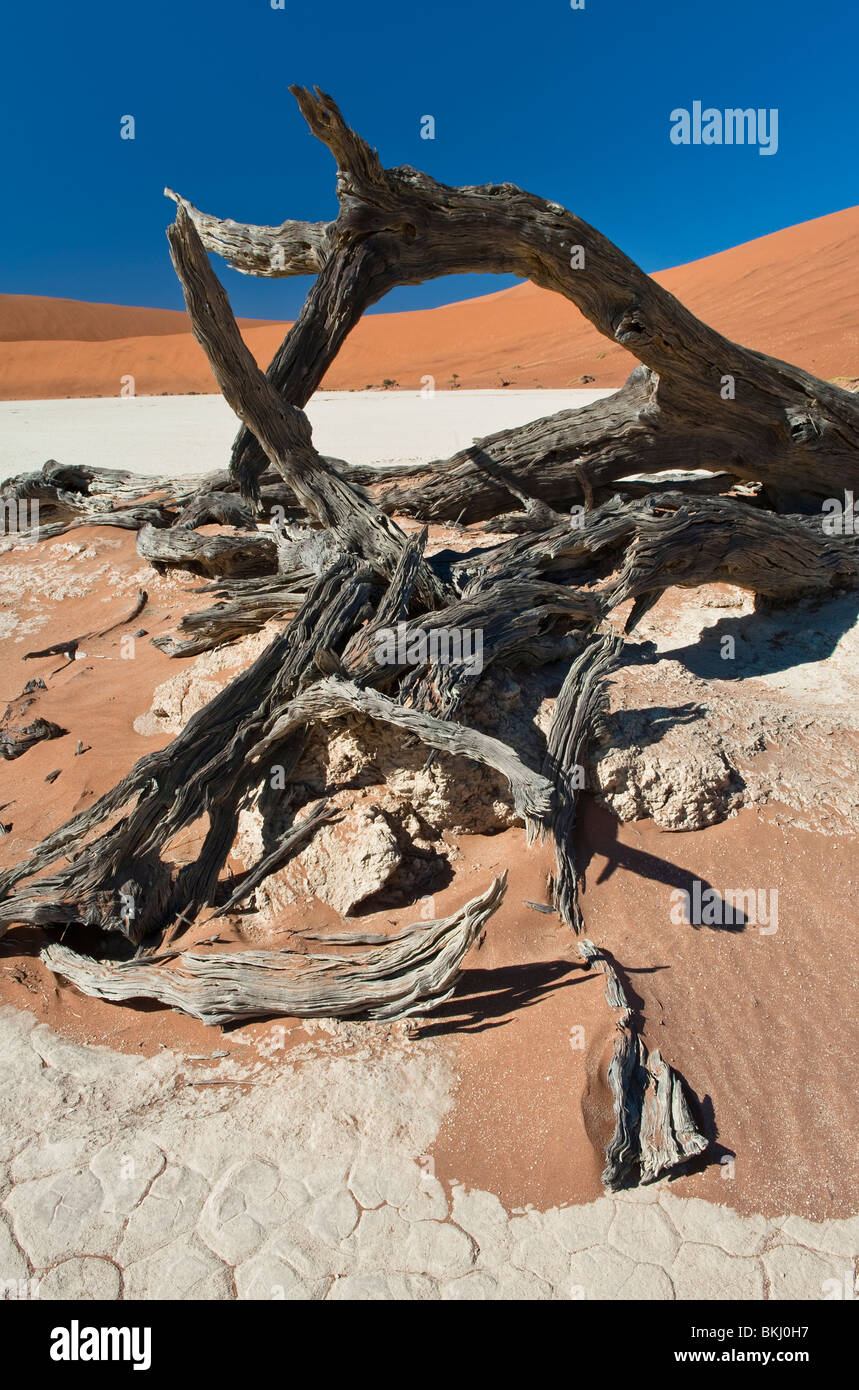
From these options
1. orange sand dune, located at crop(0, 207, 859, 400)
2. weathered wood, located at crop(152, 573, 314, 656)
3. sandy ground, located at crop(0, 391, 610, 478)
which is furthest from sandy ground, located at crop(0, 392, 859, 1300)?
orange sand dune, located at crop(0, 207, 859, 400)

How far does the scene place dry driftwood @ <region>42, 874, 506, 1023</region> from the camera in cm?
301

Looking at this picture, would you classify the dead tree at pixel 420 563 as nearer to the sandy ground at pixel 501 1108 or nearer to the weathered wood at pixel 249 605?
the weathered wood at pixel 249 605

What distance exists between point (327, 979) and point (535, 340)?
34.0 m

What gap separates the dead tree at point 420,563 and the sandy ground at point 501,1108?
139mm

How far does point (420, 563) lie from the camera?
412 centimetres

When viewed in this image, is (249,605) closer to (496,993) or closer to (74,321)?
(496,993)

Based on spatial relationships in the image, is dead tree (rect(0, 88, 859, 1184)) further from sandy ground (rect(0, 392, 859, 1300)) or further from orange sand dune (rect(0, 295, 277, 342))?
orange sand dune (rect(0, 295, 277, 342))

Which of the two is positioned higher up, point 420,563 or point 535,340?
point 535,340

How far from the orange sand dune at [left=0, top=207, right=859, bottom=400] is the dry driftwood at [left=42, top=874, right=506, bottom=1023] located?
1618cm

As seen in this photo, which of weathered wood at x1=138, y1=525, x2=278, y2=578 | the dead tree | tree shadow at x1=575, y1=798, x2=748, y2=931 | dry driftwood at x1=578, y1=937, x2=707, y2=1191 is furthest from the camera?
weathered wood at x1=138, y1=525, x2=278, y2=578

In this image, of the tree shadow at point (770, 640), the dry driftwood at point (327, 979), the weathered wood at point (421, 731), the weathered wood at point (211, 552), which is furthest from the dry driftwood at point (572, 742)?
the weathered wood at point (211, 552)

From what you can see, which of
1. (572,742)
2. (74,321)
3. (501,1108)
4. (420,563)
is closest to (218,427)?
(420,563)
